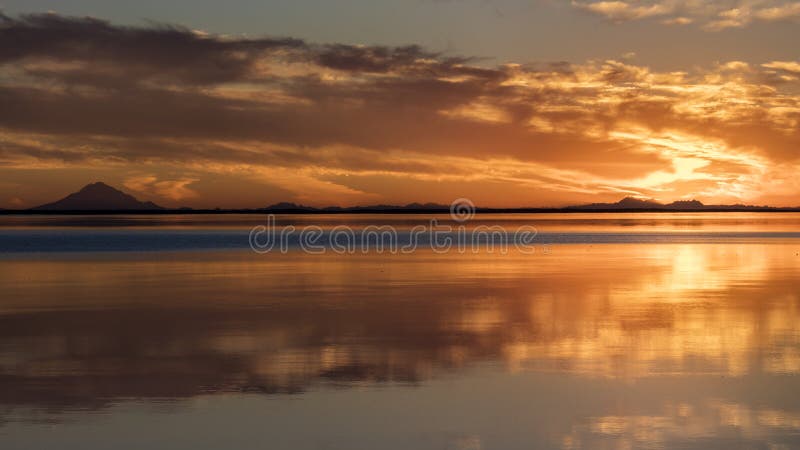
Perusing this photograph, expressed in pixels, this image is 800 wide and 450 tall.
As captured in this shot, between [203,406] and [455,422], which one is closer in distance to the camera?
[455,422]

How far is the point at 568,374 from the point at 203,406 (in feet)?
14.4

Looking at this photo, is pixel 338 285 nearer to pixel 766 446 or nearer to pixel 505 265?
pixel 505 265

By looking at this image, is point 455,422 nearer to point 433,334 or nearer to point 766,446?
point 766,446

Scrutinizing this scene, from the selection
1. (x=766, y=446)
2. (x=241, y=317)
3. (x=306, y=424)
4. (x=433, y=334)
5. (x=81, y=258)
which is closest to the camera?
(x=766, y=446)

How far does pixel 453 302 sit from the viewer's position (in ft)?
61.2

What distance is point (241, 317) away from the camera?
16.3 metres

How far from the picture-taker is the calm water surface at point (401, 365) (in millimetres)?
8680

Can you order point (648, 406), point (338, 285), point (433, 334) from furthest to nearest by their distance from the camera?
point (338, 285)
point (433, 334)
point (648, 406)

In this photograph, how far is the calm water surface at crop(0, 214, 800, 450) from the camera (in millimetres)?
8680

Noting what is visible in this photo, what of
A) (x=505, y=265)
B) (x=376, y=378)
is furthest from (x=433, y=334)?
(x=505, y=265)

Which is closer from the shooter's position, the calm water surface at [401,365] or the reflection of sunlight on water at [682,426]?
the reflection of sunlight on water at [682,426]

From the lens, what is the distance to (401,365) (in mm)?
11719

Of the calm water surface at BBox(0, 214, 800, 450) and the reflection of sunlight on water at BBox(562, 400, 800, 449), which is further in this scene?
the calm water surface at BBox(0, 214, 800, 450)

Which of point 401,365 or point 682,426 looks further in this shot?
point 401,365
